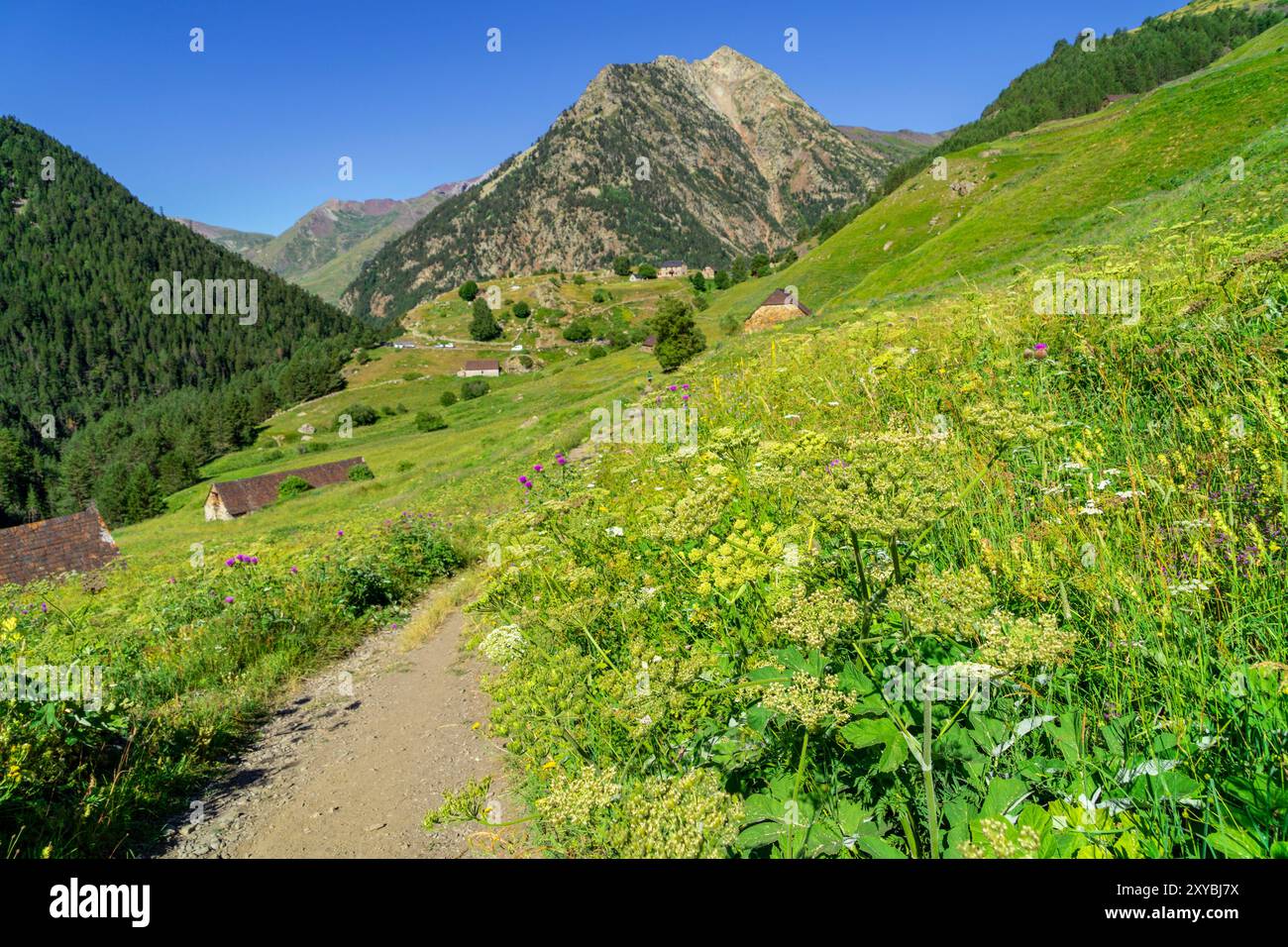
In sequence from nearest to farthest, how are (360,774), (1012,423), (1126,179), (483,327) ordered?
(1012,423) < (360,774) < (1126,179) < (483,327)

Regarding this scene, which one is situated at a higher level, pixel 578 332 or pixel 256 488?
pixel 578 332

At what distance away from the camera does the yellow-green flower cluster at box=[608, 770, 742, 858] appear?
2260 mm

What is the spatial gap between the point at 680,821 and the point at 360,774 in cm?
462

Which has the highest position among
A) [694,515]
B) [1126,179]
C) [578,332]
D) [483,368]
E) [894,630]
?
[578,332]

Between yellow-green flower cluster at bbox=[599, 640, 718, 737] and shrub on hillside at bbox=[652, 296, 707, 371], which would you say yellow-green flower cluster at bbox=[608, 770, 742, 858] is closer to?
yellow-green flower cluster at bbox=[599, 640, 718, 737]

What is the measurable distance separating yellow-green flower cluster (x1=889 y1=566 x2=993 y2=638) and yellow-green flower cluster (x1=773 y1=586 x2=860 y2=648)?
20 cm

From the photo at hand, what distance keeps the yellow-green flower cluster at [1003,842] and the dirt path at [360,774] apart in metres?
2.96

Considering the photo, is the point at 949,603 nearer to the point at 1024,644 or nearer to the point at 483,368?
the point at 1024,644

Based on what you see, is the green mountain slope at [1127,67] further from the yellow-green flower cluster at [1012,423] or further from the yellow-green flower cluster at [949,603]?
the yellow-green flower cluster at [949,603]

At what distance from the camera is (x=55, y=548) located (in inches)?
1344

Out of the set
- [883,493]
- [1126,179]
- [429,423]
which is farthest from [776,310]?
[883,493]

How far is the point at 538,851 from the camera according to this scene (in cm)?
378

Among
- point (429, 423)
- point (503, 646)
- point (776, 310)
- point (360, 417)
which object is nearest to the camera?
point (503, 646)
